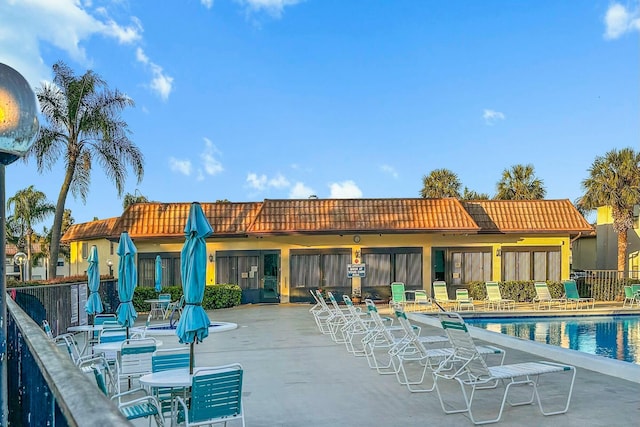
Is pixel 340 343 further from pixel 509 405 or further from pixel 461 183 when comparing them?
pixel 461 183

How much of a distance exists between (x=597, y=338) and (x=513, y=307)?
22.7 ft

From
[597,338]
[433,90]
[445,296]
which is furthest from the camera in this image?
[433,90]

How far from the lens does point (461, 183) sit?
1599 inches

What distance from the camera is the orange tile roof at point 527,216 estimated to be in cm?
2558

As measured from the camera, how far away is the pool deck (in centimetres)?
682

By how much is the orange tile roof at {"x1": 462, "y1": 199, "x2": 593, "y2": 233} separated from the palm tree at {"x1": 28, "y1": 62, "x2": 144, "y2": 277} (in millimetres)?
14416

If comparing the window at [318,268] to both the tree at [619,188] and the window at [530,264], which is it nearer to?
the window at [530,264]

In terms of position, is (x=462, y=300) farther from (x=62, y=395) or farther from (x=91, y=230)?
(x=62, y=395)

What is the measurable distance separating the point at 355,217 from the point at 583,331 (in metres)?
10.3

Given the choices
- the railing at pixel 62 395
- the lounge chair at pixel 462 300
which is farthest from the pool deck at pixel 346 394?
the lounge chair at pixel 462 300

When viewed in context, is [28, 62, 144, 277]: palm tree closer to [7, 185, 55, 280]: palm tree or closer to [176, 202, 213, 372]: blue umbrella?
[176, 202, 213, 372]: blue umbrella

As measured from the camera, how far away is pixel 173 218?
24.9 m

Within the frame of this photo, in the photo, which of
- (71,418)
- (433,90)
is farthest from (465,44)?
(71,418)

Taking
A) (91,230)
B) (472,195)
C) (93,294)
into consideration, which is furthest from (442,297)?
(472,195)
